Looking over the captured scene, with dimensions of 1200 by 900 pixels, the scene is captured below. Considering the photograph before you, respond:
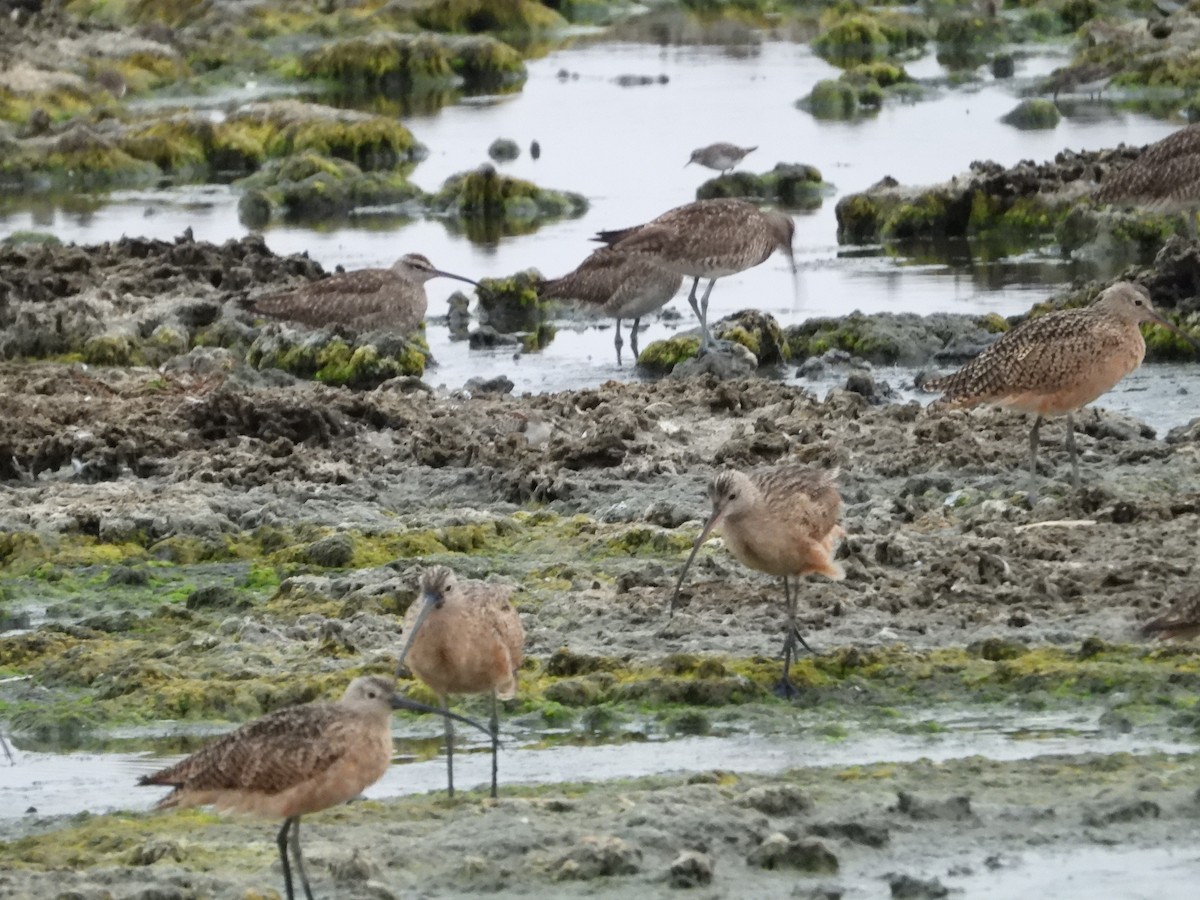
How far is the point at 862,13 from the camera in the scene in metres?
47.7

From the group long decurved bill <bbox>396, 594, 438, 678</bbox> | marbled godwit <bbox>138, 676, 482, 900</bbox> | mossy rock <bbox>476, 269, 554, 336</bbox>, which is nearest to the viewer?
marbled godwit <bbox>138, 676, 482, 900</bbox>

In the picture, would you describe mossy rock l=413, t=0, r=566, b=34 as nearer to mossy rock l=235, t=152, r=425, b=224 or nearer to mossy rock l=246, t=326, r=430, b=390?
mossy rock l=235, t=152, r=425, b=224

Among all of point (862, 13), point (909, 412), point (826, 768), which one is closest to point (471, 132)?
point (862, 13)

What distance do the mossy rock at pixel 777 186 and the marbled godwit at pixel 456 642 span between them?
59.0ft

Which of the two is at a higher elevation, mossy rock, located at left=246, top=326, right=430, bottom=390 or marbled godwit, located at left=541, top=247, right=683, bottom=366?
marbled godwit, located at left=541, top=247, right=683, bottom=366

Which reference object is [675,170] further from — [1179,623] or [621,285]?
[1179,623]

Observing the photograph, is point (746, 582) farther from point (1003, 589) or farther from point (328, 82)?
point (328, 82)

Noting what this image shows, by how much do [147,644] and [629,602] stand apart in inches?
81.5

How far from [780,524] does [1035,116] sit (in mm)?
23740

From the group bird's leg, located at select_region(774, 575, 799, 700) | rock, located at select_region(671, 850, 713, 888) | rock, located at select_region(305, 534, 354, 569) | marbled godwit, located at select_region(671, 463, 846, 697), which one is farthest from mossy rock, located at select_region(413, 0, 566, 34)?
rock, located at select_region(671, 850, 713, 888)

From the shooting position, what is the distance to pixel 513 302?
64.0ft

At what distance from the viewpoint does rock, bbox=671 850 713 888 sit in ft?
23.0

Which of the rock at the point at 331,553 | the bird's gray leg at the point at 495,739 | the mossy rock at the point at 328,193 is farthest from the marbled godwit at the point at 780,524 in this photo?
the mossy rock at the point at 328,193

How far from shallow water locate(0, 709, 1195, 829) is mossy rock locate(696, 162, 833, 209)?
689 inches
